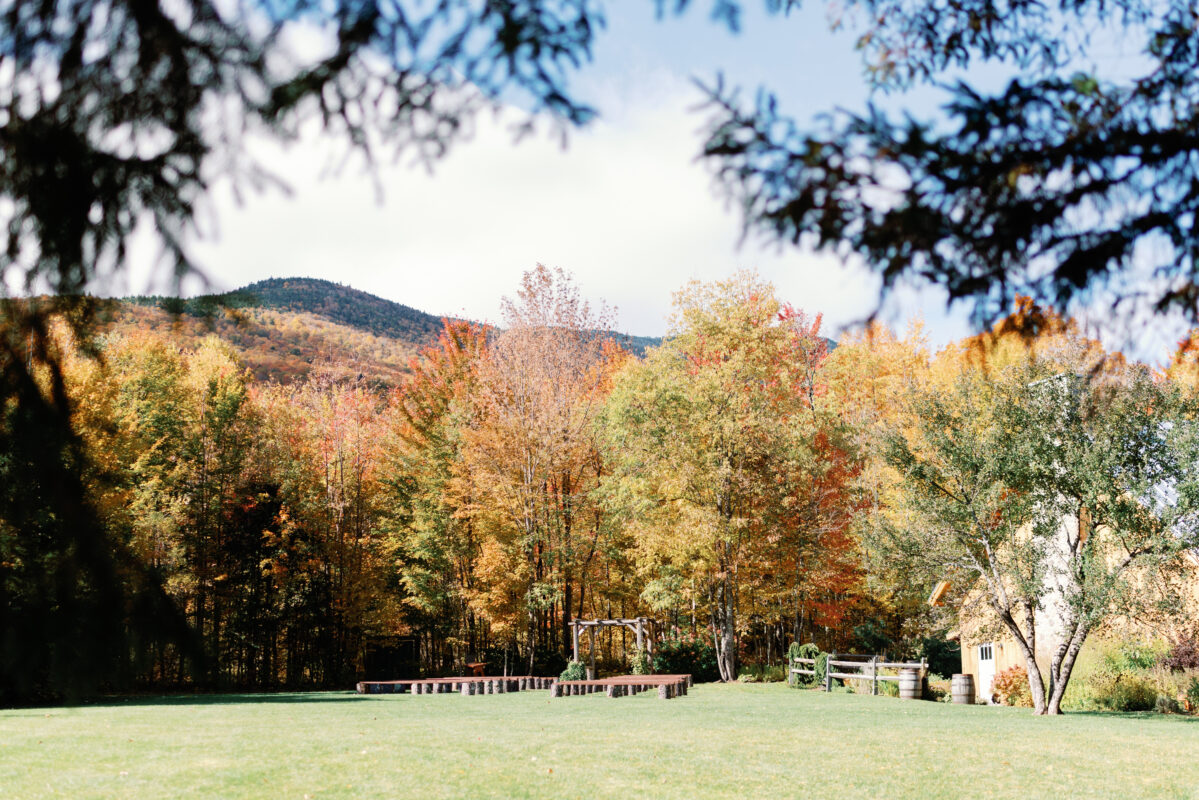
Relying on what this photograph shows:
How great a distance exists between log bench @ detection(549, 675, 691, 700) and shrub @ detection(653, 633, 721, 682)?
3.88 metres

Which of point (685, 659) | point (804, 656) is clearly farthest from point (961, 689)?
point (685, 659)

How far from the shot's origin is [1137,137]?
105 inches

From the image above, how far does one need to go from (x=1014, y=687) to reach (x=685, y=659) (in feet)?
31.8

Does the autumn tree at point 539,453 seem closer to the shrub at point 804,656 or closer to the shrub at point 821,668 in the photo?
the shrub at point 804,656

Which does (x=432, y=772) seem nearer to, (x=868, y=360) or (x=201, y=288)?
(x=201, y=288)

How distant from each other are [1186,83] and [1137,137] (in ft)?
1.17

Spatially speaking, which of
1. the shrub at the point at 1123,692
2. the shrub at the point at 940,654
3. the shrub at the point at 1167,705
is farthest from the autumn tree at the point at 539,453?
A: the shrub at the point at 1167,705

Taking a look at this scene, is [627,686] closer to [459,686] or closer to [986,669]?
[459,686]

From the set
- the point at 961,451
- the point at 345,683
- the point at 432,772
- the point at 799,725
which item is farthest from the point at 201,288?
the point at 345,683

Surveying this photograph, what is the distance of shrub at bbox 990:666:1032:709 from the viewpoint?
21.2m

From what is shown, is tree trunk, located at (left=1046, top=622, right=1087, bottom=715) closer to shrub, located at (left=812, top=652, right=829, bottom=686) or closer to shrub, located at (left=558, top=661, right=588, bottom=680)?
shrub, located at (left=812, top=652, right=829, bottom=686)

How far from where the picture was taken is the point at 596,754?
1056 cm

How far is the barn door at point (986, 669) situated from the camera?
24.2 meters

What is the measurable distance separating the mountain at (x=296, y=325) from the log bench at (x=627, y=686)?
1130 centimetres
